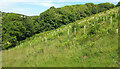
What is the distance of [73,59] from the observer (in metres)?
8.20

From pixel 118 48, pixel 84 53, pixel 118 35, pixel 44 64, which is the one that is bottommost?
pixel 44 64

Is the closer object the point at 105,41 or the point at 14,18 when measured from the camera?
the point at 105,41

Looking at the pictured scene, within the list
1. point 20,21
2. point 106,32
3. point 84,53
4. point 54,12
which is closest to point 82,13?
point 54,12

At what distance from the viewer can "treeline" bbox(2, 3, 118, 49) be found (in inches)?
971

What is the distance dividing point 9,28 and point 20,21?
3561 millimetres

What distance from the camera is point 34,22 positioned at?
1183 inches

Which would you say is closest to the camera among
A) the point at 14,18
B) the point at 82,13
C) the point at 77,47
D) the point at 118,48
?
the point at 118,48

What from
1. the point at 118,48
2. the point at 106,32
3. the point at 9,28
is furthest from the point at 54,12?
the point at 118,48

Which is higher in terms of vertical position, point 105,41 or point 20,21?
point 20,21

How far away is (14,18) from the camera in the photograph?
2623 centimetres

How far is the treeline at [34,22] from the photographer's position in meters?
24.7

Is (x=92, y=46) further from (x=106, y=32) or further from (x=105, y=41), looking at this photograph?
(x=106, y=32)

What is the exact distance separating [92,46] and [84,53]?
1.01m

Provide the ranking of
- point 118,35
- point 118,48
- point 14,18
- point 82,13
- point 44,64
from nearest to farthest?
point 118,48 → point 44,64 → point 118,35 → point 14,18 → point 82,13
